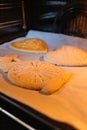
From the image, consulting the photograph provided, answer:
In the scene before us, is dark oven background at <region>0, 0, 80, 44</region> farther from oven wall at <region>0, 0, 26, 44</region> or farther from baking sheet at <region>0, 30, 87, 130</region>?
baking sheet at <region>0, 30, 87, 130</region>

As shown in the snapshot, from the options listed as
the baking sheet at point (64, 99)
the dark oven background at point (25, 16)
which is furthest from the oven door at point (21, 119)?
the dark oven background at point (25, 16)

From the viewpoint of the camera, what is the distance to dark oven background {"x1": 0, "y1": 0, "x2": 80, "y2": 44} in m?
1.28

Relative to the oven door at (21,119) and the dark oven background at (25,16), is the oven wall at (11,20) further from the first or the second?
the oven door at (21,119)

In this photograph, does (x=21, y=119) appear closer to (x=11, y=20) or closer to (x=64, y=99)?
(x=64, y=99)

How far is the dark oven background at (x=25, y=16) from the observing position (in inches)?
50.3

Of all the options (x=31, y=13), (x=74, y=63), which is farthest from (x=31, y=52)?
(x=31, y=13)

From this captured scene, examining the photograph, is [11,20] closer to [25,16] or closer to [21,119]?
[25,16]

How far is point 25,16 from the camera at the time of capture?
1.43m

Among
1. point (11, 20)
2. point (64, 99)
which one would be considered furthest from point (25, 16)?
point (64, 99)

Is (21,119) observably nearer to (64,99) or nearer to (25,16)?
(64,99)

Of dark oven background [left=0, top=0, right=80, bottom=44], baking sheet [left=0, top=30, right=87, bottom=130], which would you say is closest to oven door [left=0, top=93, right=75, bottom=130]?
baking sheet [left=0, top=30, right=87, bottom=130]

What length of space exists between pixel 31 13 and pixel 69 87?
3.04ft

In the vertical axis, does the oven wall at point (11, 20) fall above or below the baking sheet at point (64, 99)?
below

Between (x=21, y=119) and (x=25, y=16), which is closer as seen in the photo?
(x=21, y=119)
